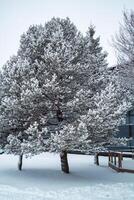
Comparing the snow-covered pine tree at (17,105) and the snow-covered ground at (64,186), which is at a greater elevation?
the snow-covered pine tree at (17,105)

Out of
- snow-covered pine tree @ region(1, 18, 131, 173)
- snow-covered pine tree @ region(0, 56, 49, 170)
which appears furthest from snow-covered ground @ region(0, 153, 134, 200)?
snow-covered pine tree @ region(0, 56, 49, 170)

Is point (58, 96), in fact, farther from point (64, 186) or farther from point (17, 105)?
point (64, 186)

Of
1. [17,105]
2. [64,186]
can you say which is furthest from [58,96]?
[64,186]

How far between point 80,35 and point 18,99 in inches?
200

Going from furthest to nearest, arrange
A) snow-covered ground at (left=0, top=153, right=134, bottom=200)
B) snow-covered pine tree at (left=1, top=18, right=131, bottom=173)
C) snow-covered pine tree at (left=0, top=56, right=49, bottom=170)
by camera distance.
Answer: snow-covered pine tree at (left=0, top=56, right=49, bottom=170) < snow-covered pine tree at (left=1, top=18, right=131, bottom=173) < snow-covered ground at (left=0, top=153, right=134, bottom=200)

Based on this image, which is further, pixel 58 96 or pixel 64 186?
pixel 58 96

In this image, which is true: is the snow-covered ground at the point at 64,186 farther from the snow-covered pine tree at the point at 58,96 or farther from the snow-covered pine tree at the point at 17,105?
the snow-covered pine tree at the point at 17,105

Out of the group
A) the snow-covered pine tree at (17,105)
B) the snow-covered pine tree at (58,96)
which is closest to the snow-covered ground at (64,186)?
the snow-covered pine tree at (58,96)

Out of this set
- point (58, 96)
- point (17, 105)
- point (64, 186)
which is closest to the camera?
point (64, 186)

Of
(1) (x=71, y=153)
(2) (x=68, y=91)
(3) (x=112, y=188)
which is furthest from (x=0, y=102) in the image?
(1) (x=71, y=153)

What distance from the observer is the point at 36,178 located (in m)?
14.2

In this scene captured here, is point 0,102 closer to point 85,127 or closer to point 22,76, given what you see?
point 22,76

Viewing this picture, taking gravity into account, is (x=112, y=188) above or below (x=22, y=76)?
below

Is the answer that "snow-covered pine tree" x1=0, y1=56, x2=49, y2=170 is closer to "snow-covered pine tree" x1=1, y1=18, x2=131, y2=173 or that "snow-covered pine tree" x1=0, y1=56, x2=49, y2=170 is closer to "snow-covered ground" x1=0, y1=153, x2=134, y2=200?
"snow-covered pine tree" x1=1, y1=18, x2=131, y2=173
